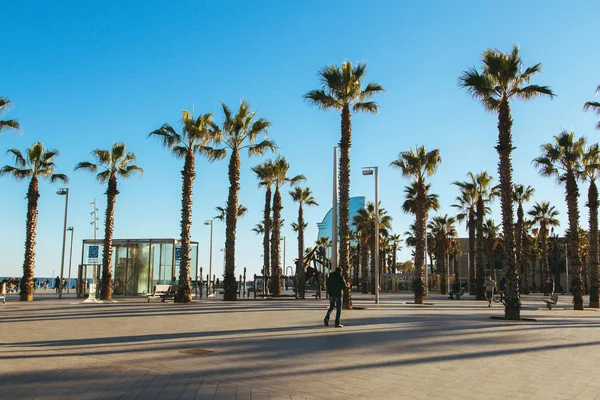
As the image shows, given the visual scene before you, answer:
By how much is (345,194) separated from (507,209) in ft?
23.8

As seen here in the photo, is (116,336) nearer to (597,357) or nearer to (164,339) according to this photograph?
(164,339)

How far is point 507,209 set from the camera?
19609 mm

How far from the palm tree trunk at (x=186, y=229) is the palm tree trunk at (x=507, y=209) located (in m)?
15.6

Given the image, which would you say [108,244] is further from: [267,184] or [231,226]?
[267,184]

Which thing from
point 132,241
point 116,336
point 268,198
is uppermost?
point 268,198

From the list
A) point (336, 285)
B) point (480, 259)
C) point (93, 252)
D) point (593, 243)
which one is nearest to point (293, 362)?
point (336, 285)

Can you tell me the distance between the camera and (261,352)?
9.95m

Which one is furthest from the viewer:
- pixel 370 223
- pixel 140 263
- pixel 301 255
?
pixel 370 223

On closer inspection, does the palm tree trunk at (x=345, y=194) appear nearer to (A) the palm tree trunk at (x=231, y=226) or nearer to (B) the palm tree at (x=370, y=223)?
(A) the palm tree trunk at (x=231, y=226)

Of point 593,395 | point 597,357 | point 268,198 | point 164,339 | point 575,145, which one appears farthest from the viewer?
point 268,198

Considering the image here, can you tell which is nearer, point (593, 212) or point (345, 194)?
point (345, 194)

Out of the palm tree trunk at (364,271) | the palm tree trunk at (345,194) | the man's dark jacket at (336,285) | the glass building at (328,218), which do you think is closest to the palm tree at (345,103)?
the palm tree trunk at (345,194)

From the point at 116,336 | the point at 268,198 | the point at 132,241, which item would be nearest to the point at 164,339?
the point at 116,336

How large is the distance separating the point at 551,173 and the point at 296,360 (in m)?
25.6
